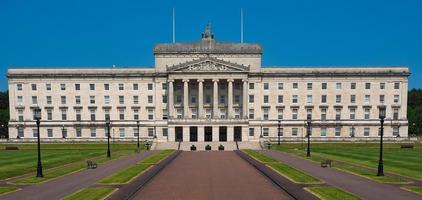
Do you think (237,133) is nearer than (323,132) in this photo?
Yes

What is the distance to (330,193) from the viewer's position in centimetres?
2419

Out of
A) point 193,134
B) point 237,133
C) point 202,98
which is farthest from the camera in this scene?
point 202,98

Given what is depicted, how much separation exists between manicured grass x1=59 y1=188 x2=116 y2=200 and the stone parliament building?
7431 centimetres

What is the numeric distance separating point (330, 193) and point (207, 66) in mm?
75411

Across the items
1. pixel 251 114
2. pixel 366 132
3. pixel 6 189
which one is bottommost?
pixel 366 132

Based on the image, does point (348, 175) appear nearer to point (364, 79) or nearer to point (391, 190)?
point (391, 190)

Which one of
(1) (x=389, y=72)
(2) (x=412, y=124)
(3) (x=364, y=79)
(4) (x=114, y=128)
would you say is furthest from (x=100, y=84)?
(2) (x=412, y=124)

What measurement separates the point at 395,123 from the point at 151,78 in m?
74.3

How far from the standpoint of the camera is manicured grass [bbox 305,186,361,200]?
2283cm

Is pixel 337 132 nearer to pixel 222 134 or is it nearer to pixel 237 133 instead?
pixel 237 133

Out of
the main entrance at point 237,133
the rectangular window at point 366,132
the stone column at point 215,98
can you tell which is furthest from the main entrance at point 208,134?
the rectangular window at point 366,132

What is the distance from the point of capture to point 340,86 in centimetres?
10219

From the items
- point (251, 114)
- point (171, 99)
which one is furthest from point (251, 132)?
point (171, 99)

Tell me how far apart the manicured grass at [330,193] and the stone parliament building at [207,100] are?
74.1 meters
